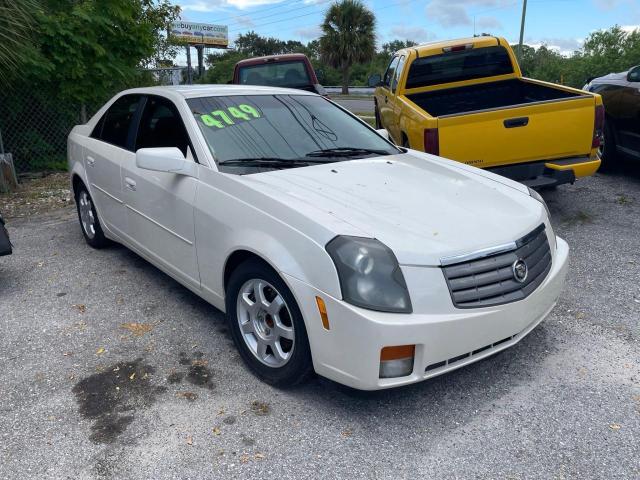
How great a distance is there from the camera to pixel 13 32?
24.9 feet

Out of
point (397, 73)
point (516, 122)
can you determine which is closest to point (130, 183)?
point (516, 122)

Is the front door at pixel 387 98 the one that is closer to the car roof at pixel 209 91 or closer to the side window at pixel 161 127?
the car roof at pixel 209 91

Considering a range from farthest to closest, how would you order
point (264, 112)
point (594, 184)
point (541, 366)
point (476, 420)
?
1. point (594, 184)
2. point (264, 112)
3. point (541, 366)
4. point (476, 420)

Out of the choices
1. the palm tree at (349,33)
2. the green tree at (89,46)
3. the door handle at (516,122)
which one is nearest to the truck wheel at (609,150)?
the door handle at (516,122)

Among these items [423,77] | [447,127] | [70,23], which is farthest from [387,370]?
[70,23]

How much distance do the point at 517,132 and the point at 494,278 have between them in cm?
310

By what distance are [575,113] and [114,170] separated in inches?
166

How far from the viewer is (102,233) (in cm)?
550

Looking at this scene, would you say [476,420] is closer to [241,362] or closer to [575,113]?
[241,362]

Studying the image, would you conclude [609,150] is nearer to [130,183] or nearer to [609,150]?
[609,150]

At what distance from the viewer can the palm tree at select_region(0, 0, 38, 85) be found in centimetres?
757

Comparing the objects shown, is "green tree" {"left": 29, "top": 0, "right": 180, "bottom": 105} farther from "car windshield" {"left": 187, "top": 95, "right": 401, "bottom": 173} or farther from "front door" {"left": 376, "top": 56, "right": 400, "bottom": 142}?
"car windshield" {"left": 187, "top": 95, "right": 401, "bottom": 173}

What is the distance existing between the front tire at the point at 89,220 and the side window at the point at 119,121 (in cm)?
65

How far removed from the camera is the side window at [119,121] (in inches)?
187
